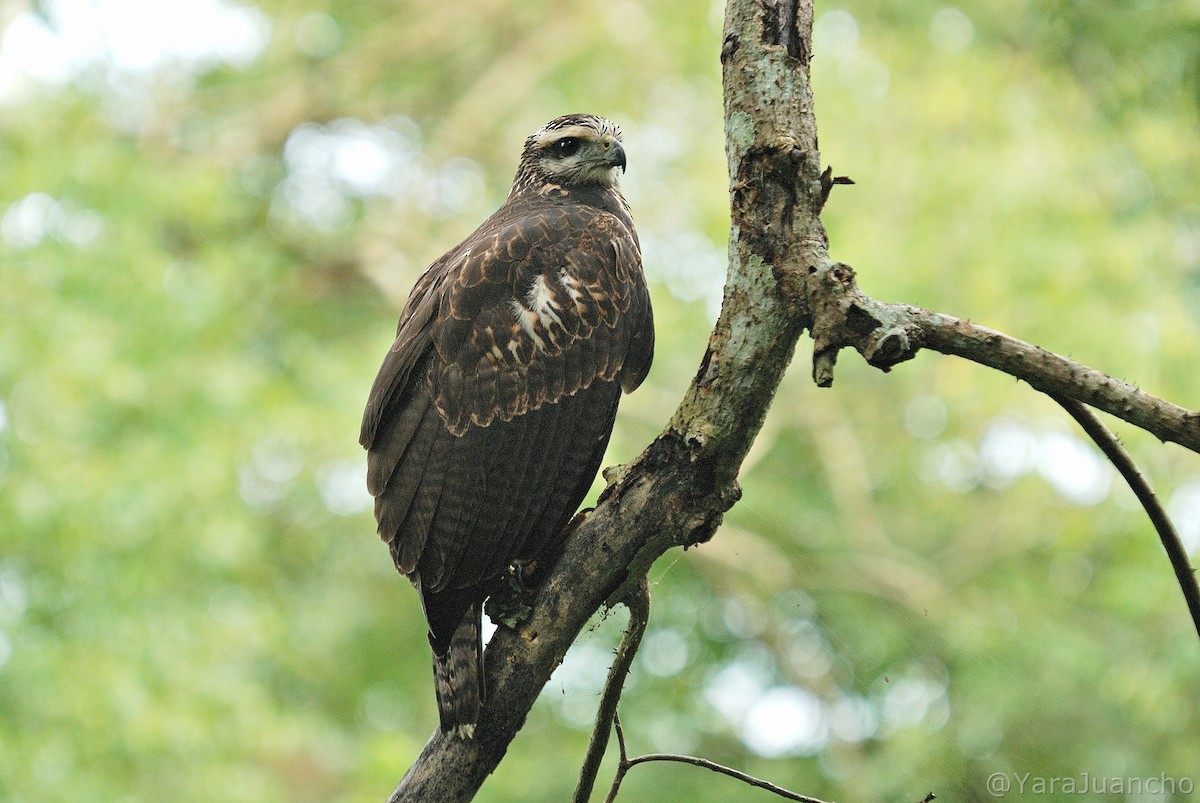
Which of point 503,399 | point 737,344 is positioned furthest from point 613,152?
point 737,344

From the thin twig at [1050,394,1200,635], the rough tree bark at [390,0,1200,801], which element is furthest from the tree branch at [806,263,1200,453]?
the thin twig at [1050,394,1200,635]

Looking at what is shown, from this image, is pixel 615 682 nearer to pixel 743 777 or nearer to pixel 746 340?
pixel 743 777

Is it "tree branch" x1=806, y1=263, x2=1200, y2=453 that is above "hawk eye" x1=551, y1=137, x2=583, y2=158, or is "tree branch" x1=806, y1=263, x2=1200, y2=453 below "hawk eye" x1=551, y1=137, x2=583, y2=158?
below

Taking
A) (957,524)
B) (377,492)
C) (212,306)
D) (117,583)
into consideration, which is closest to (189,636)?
(117,583)

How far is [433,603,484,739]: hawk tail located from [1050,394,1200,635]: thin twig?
56.9 inches

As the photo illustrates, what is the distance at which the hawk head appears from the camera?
4.16m

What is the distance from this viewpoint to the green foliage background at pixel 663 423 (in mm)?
6602

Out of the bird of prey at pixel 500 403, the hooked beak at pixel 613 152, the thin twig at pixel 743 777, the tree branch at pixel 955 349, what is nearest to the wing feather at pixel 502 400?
the bird of prey at pixel 500 403

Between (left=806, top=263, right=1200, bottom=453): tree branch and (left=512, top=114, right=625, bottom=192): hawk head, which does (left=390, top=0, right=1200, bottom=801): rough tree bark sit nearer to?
(left=806, top=263, right=1200, bottom=453): tree branch

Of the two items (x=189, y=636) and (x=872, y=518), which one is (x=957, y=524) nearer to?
(x=872, y=518)

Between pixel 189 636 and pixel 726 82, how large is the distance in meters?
6.00

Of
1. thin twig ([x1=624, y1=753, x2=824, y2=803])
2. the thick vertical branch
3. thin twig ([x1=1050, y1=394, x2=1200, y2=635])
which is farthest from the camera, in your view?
thin twig ([x1=624, y1=753, x2=824, y2=803])

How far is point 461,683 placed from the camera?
9.19 feet

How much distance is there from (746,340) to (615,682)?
2.81 feet
